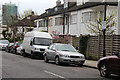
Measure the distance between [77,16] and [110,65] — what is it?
27.1 m

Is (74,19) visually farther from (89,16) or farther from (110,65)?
(110,65)

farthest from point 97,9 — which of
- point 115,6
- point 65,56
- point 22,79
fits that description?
point 22,79

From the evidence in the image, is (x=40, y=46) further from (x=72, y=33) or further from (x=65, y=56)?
(x=72, y=33)

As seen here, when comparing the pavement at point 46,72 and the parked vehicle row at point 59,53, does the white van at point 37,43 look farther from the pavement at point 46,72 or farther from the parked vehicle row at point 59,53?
the pavement at point 46,72

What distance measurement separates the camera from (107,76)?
12047mm

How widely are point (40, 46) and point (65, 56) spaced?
747 cm

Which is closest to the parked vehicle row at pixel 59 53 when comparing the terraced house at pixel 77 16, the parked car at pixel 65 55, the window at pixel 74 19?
the parked car at pixel 65 55

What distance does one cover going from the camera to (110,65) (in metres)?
11.7

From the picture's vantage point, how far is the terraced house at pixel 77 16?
1254 inches

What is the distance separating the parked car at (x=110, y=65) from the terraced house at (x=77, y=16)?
51.8 feet

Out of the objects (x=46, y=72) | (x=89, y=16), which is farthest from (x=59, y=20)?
(x=46, y=72)

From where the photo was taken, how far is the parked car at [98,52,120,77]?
441 inches

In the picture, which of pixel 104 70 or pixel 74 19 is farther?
pixel 74 19

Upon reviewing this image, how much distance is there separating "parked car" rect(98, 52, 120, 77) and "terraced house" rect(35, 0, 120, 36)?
15782mm
